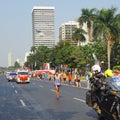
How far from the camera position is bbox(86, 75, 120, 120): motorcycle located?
11.7 m

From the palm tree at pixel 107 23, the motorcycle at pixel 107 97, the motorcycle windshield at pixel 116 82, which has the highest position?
the palm tree at pixel 107 23

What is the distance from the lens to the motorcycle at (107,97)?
461 inches

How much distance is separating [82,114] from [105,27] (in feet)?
166

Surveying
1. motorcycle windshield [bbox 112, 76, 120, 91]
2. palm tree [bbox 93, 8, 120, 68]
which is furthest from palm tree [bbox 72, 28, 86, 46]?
motorcycle windshield [bbox 112, 76, 120, 91]

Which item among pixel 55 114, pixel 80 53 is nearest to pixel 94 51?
pixel 80 53

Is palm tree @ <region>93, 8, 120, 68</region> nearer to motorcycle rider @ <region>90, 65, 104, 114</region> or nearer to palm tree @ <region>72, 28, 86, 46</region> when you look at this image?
palm tree @ <region>72, 28, 86, 46</region>

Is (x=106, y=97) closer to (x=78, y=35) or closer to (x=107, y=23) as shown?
(x=107, y=23)

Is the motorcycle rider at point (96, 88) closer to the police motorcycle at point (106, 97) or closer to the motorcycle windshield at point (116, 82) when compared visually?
the police motorcycle at point (106, 97)

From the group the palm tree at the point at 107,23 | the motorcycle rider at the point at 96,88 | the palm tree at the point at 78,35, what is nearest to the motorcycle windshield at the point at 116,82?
the motorcycle rider at the point at 96,88

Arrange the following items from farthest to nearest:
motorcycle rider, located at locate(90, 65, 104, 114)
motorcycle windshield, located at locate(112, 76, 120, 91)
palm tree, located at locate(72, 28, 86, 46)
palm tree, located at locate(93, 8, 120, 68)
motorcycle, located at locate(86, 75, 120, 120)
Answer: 1. palm tree, located at locate(72, 28, 86, 46)
2. palm tree, located at locate(93, 8, 120, 68)
3. motorcycle rider, located at locate(90, 65, 104, 114)
4. motorcycle windshield, located at locate(112, 76, 120, 91)
5. motorcycle, located at locate(86, 75, 120, 120)

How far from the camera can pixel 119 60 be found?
271ft

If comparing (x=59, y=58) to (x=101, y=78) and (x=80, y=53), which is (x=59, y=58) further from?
(x=101, y=78)

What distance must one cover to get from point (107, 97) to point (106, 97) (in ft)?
0.34

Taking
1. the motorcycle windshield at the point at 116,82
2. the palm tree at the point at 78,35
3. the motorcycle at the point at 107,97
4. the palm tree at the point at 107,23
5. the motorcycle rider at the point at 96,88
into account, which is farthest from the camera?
the palm tree at the point at 78,35
